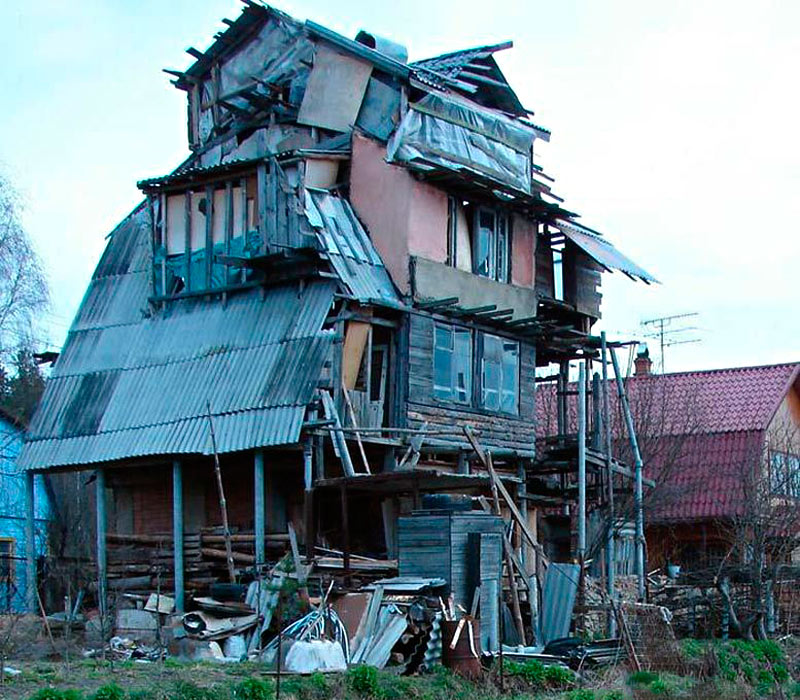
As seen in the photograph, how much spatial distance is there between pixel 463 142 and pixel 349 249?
4.03 m

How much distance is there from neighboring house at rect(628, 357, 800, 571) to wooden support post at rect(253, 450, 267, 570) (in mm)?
13947

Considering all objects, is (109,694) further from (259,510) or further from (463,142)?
(463,142)

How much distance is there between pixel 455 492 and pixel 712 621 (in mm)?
6003

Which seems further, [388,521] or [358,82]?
[358,82]

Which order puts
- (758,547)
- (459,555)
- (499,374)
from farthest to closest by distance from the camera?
1. (499,374)
2. (758,547)
3. (459,555)

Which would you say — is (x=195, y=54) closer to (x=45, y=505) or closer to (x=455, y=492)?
(x=455, y=492)

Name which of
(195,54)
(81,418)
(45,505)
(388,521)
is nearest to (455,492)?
(388,521)

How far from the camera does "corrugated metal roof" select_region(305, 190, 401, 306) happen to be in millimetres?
26625

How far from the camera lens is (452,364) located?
28.7 metres

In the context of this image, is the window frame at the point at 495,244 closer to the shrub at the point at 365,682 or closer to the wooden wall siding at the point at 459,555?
the wooden wall siding at the point at 459,555

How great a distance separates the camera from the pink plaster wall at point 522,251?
3073cm

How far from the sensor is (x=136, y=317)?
30469 millimetres

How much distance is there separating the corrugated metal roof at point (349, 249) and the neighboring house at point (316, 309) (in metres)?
0.05

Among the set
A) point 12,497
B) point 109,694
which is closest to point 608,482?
point 109,694
